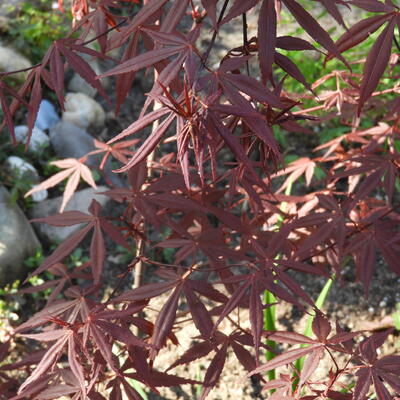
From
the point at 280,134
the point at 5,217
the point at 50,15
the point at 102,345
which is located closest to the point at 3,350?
the point at 102,345

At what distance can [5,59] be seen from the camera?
11.5 ft

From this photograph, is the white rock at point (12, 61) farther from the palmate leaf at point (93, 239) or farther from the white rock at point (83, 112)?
the palmate leaf at point (93, 239)

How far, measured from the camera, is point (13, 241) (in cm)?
274

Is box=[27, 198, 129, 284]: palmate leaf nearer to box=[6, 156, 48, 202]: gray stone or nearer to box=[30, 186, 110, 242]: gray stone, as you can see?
box=[30, 186, 110, 242]: gray stone

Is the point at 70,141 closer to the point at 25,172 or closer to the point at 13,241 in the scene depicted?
the point at 25,172

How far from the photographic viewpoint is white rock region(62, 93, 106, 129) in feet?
11.3

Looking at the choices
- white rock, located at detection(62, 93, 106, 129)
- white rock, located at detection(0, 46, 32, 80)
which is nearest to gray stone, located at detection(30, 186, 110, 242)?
white rock, located at detection(62, 93, 106, 129)

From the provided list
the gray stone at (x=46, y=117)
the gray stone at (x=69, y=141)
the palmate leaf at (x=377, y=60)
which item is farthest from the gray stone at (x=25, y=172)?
the palmate leaf at (x=377, y=60)

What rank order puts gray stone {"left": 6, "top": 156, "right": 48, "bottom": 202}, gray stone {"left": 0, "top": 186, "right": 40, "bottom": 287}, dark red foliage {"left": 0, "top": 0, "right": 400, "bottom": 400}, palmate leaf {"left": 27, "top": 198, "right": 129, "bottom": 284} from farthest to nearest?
gray stone {"left": 6, "top": 156, "right": 48, "bottom": 202}
gray stone {"left": 0, "top": 186, "right": 40, "bottom": 287}
palmate leaf {"left": 27, "top": 198, "right": 129, "bottom": 284}
dark red foliage {"left": 0, "top": 0, "right": 400, "bottom": 400}

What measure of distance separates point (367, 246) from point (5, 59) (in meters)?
2.76

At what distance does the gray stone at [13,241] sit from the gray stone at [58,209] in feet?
0.26

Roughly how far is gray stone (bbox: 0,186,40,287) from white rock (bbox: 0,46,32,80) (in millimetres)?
943

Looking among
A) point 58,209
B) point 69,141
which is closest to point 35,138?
point 69,141

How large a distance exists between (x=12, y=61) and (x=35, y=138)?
1.89 ft
